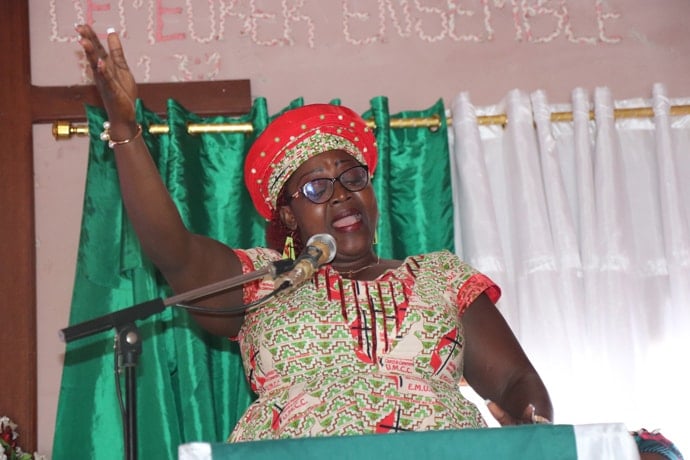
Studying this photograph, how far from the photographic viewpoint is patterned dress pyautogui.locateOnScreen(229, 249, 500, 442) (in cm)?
200

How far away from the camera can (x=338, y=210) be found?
2.34 meters

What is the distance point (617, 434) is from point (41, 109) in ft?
6.65

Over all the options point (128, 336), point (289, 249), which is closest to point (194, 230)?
point (289, 249)

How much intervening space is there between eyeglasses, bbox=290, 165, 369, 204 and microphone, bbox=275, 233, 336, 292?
0.47m

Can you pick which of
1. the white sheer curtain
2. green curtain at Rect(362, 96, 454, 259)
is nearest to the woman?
green curtain at Rect(362, 96, 454, 259)

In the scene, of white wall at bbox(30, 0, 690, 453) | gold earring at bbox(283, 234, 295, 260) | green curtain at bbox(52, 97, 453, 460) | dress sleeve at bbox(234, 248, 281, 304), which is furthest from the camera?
white wall at bbox(30, 0, 690, 453)

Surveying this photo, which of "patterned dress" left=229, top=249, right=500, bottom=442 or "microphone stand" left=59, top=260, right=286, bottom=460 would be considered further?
"patterned dress" left=229, top=249, right=500, bottom=442

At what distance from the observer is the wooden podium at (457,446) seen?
148 centimetres

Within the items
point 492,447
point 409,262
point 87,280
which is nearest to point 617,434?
point 492,447

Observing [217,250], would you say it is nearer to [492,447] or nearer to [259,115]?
[259,115]

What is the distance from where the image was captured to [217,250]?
2.25 m

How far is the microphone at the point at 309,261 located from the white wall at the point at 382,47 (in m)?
1.29

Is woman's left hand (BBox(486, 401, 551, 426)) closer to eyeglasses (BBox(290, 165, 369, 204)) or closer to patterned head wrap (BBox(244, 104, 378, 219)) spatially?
eyeglasses (BBox(290, 165, 369, 204))

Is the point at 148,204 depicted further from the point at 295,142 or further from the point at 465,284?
the point at 465,284
